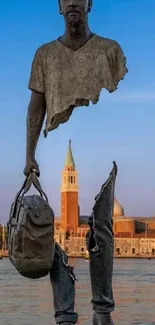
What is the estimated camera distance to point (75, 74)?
6.89 metres

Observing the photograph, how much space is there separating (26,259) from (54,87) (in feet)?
4.87

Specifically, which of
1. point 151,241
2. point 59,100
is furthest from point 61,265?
point 151,241

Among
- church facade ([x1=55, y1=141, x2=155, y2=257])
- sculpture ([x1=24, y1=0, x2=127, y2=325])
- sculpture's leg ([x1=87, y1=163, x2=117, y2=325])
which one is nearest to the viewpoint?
sculpture's leg ([x1=87, y1=163, x2=117, y2=325])

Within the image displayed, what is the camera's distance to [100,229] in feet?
22.1

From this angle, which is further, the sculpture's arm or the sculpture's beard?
the sculpture's arm

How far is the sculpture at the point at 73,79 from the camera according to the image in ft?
22.2

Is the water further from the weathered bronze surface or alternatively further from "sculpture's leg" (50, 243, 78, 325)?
the weathered bronze surface

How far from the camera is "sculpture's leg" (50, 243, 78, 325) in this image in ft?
22.2

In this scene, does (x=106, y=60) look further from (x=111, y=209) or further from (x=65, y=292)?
(x=65, y=292)

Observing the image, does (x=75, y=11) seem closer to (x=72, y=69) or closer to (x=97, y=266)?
(x=72, y=69)

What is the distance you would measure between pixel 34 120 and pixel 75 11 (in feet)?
3.34

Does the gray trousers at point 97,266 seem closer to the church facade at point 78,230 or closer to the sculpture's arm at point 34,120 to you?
A: the sculpture's arm at point 34,120

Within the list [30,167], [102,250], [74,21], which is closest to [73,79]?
[74,21]

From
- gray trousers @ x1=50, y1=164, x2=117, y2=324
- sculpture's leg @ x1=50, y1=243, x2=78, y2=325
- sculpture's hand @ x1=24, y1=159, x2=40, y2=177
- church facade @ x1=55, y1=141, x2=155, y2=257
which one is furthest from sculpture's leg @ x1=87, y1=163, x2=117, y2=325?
church facade @ x1=55, y1=141, x2=155, y2=257
